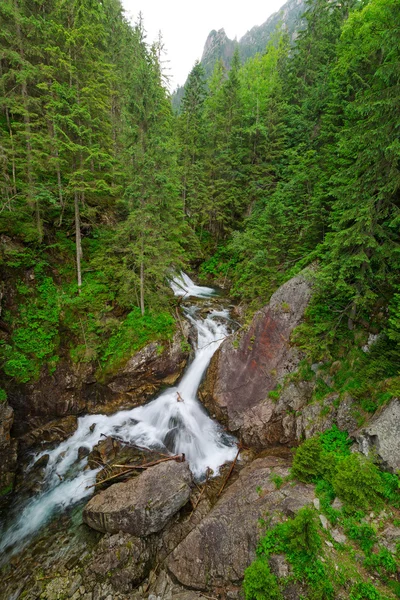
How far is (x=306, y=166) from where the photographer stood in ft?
44.2

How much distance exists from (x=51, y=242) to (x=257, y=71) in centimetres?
2765

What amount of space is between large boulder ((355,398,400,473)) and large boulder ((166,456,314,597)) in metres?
1.72

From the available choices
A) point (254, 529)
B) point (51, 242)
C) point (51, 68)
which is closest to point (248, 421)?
point (254, 529)

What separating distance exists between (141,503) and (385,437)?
6.43 meters

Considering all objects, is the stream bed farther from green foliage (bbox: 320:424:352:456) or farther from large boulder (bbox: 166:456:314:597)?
green foliage (bbox: 320:424:352:456)

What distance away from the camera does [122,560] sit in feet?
20.6

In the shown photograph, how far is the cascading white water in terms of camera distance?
7875mm

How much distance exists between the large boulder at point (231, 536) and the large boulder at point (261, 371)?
7.78 ft

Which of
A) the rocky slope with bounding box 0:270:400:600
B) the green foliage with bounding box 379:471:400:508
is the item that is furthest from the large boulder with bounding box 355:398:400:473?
the green foliage with bounding box 379:471:400:508

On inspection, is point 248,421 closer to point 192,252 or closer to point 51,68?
point 192,252

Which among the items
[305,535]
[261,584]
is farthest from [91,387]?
[305,535]

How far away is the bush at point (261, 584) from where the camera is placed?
455cm

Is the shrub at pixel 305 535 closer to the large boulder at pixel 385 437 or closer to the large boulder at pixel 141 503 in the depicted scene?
the large boulder at pixel 385 437

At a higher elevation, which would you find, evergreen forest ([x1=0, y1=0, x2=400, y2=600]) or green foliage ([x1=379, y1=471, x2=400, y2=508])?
evergreen forest ([x1=0, y1=0, x2=400, y2=600])
